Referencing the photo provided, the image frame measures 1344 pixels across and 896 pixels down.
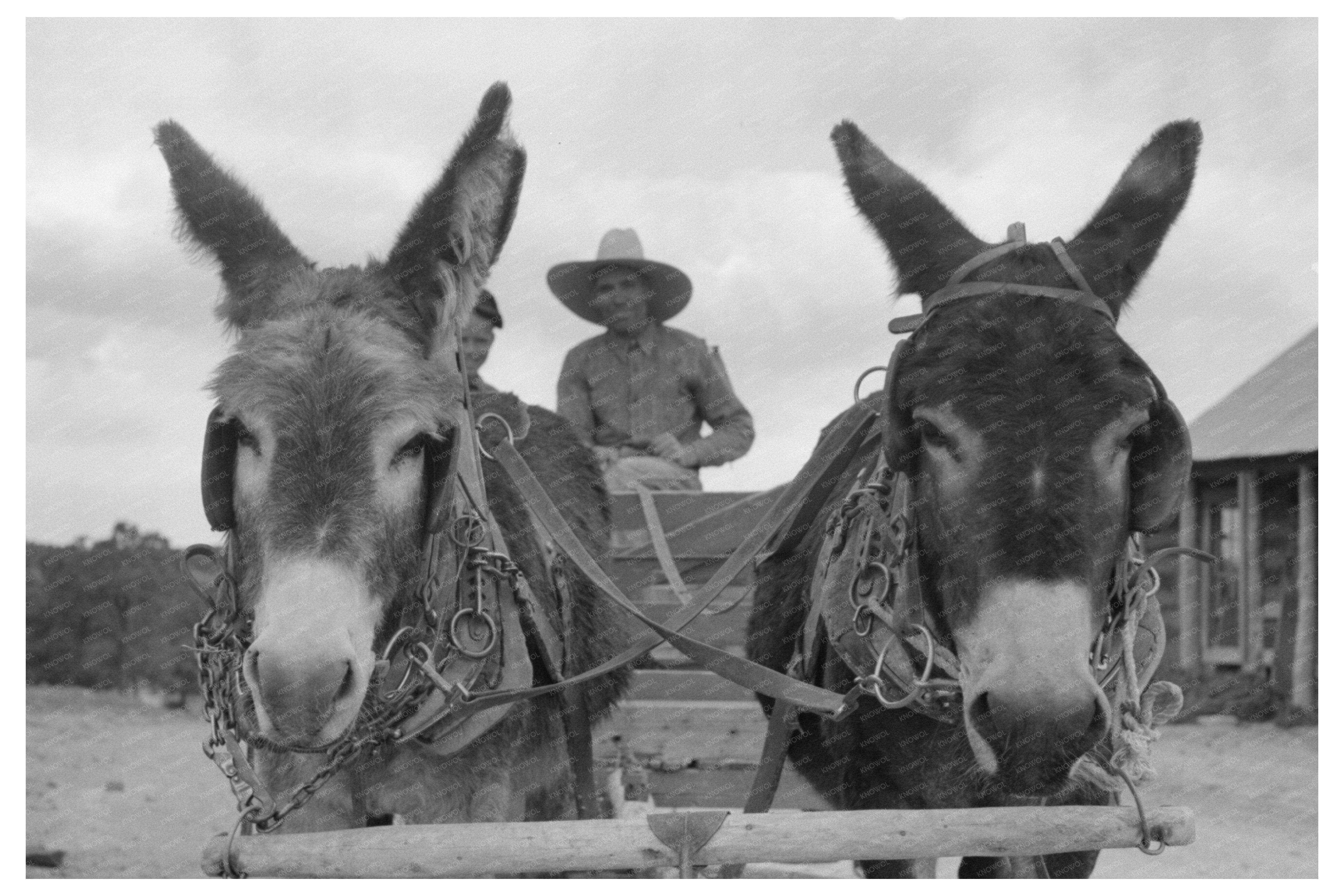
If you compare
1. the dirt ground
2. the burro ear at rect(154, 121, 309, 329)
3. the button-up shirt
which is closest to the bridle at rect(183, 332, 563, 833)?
the burro ear at rect(154, 121, 309, 329)

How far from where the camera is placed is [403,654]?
2.88 m

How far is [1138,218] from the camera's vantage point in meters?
3.02

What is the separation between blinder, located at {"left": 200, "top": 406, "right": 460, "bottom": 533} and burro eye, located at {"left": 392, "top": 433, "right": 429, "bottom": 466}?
0.6 inches

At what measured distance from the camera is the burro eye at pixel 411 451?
2615 millimetres

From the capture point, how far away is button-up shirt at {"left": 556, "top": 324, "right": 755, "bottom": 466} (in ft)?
20.2

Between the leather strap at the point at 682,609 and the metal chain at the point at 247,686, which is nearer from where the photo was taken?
the metal chain at the point at 247,686

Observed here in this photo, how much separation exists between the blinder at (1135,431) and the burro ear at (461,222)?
1.12 m

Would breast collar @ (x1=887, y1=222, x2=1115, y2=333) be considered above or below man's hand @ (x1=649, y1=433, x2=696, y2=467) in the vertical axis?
above

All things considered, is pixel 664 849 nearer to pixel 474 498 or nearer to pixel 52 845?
pixel 474 498

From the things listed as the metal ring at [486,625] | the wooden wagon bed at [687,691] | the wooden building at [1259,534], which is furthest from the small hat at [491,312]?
the wooden building at [1259,534]

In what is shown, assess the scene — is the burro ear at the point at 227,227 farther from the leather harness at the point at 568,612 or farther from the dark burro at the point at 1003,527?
the dark burro at the point at 1003,527

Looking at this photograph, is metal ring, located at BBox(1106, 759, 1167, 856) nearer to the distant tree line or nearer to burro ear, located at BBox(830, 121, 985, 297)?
burro ear, located at BBox(830, 121, 985, 297)
